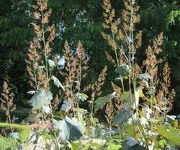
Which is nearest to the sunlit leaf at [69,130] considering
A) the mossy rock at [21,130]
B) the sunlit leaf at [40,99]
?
the sunlit leaf at [40,99]

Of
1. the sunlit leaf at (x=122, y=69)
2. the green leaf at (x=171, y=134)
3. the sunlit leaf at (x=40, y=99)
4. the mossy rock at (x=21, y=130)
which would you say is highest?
the sunlit leaf at (x=122, y=69)

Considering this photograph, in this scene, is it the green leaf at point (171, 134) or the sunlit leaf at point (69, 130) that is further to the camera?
the sunlit leaf at point (69, 130)

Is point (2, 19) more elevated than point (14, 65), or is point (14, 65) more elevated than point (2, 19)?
point (2, 19)

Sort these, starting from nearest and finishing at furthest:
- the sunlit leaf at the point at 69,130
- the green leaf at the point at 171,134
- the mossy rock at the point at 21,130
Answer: the green leaf at the point at 171,134
the sunlit leaf at the point at 69,130
the mossy rock at the point at 21,130

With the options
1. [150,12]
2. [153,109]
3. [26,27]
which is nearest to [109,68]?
[150,12]

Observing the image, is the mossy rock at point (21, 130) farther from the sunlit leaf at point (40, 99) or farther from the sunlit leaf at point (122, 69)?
the sunlit leaf at point (122, 69)

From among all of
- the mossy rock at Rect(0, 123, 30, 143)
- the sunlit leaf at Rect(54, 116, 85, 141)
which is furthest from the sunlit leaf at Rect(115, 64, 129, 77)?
the mossy rock at Rect(0, 123, 30, 143)

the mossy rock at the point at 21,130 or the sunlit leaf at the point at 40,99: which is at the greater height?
the sunlit leaf at the point at 40,99

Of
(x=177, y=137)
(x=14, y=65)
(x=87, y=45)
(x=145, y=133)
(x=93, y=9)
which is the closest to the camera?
(x=177, y=137)

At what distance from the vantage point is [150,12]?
50.4 ft

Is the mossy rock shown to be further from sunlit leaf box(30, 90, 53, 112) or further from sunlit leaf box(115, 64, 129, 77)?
sunlit leaf box(115, 64, 129, 77)

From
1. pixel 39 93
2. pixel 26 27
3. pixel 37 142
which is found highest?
pixel 26 27

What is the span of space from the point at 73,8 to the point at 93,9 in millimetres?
717

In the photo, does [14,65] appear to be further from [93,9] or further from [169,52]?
[169,52]
